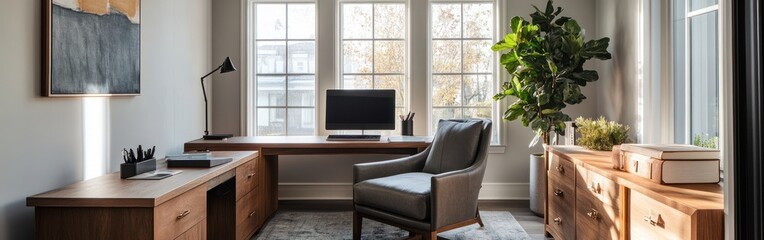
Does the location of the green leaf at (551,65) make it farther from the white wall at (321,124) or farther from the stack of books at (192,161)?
the stack of books at (192,161)

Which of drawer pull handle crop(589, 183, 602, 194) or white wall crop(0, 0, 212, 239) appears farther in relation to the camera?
drawer pull handle crop(589, 183, 602, 194)

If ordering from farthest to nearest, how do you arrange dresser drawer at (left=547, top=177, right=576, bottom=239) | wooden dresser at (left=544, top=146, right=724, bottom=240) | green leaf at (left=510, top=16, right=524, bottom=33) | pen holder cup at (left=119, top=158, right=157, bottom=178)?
green leaf at (left=510, top=16, right=524, bottom=33)
dresser drawer at (left=547, top=177, right=576, bottom=239)
pen holder cup at (left=119, top=158, right=157, bottom=178)
wooden dresser at (left=544, top=146, right=724, bottom=240)

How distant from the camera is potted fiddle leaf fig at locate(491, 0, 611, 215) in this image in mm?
3682

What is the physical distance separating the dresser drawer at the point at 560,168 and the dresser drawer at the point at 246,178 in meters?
1.89

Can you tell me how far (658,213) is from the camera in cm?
183

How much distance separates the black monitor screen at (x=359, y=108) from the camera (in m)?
4.15

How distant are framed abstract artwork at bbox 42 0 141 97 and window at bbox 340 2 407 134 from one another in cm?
193

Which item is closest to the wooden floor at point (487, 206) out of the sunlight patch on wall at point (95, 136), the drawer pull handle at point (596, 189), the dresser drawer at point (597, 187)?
the dresser drawer at point (597, 187)

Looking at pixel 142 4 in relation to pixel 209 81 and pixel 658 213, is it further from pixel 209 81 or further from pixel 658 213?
pixel 658 213

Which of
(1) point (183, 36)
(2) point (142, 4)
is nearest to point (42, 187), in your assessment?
(2) point (142, 4)

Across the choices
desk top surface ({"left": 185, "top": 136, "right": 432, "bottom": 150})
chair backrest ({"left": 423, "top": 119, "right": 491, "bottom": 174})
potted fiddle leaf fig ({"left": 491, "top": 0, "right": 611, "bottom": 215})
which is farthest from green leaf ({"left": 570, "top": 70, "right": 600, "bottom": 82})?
desk top surface ({"left": 185, "top": 136, "right": 432, "bottom": 150})

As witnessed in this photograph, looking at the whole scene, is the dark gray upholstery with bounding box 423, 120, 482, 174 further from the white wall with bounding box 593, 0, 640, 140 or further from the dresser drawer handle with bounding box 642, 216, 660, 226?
the dresser drawer handle with bounding box 642, 216, 660, 226

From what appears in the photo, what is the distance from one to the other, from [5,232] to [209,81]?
8.51 ft

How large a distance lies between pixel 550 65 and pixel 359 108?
1513 millimetres
